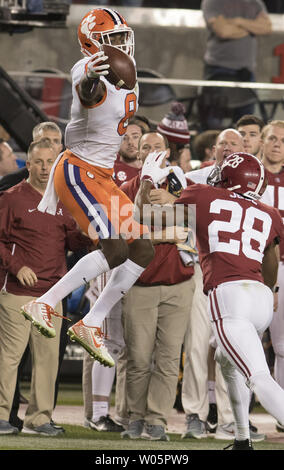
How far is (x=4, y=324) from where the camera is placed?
7582mm

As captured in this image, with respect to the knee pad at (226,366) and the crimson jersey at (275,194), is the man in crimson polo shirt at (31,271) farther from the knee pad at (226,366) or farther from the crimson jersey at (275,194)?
the knee pad at (226,366)

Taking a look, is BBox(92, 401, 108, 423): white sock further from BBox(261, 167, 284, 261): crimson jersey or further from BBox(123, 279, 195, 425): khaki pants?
BBox(261, 167, 284, 261): crimson jersey

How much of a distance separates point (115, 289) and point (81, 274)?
27 centimetres

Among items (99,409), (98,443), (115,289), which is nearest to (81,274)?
(115,289)

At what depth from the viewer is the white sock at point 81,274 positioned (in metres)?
6.26

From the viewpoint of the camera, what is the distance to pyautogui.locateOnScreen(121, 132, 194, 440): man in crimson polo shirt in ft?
25.0

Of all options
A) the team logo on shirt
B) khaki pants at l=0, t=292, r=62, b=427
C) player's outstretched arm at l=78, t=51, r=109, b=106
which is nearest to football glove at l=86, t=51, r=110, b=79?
player's outstretched arm at l=78, t=51, r=109, b=106

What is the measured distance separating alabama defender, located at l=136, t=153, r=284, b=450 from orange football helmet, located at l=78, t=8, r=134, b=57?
0.94m

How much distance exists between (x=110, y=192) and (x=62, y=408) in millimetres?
3485

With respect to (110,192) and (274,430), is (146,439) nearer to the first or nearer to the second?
(274,430)

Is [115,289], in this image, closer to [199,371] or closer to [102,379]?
[102,379]

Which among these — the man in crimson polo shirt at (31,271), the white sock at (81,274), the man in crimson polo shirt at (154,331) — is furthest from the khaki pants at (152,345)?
the white sock at (81,274)

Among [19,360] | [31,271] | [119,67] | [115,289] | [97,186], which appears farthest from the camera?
[19,360]

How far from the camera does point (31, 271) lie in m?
7.41
